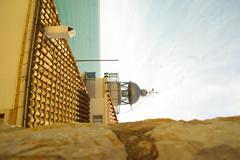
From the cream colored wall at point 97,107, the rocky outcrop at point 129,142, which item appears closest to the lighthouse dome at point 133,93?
the cream colored wall at point 97,107

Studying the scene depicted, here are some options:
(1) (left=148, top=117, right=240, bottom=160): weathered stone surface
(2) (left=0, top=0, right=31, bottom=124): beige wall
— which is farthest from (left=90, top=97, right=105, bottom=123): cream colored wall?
(1) (left=148, top=117, right=240, bottom=160): weathered stone surface

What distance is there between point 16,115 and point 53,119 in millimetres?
2649

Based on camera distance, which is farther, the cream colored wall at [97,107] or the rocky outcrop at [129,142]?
the cream colored wall at [97,107]

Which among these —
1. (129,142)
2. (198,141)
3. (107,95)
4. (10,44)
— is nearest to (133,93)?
(107,95)

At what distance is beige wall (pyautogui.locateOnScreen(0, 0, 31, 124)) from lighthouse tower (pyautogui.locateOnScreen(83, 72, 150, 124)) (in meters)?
11.0

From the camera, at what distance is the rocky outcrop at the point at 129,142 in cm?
239

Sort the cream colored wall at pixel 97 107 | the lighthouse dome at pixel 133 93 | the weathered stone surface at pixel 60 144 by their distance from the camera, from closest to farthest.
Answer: the weathered stone surface at pixel 60 144, the cream colored wall at pixel 97 107, the lighthouse dome at pixel 133 93

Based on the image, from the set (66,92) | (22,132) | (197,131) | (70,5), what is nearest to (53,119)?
(66,92)

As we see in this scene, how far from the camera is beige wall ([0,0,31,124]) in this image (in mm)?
8469

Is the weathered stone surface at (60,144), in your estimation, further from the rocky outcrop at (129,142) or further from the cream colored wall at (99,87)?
the cream colored wall at (99,87)

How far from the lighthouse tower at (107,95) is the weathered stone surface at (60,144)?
16579 millimetres

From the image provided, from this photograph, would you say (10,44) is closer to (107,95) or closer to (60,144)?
(60,144)

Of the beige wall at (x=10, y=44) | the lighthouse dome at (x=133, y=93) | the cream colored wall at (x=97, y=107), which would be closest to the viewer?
the beige wall at (x=10, y=44)

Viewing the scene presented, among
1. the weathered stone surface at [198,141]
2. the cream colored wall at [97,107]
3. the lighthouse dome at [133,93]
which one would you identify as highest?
the lighthouse dome at [133,93]
